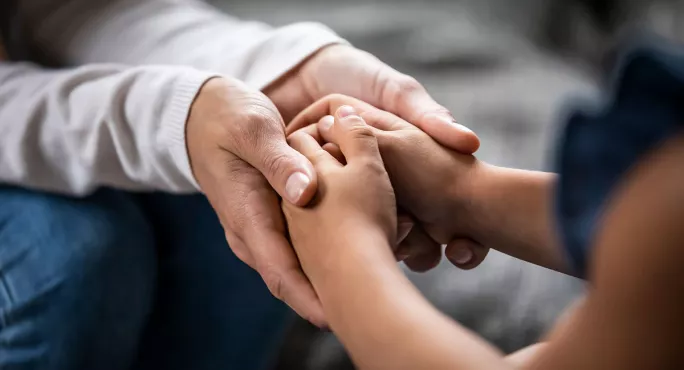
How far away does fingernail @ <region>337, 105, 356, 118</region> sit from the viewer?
0.56 metres

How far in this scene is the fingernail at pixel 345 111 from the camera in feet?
1.84

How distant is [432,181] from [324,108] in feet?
0.42

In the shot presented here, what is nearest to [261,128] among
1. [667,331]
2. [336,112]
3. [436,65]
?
[336,112]

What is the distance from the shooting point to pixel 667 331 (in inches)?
10.3

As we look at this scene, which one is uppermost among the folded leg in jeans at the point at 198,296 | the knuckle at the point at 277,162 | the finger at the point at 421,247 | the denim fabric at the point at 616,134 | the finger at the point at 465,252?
the denim fabric at the point at 616,134

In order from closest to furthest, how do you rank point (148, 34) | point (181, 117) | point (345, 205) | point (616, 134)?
1. point (616, 134)
2. point (345, 205)
3. point (181, 117)
4. point (148, 34)

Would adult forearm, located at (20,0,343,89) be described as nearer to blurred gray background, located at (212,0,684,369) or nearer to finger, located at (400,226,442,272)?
finger, located at (400,226,442,272)

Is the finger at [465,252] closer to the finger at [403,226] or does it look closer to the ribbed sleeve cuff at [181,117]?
the finger at [403,226]

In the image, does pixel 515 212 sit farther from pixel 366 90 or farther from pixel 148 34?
pixel 148 34

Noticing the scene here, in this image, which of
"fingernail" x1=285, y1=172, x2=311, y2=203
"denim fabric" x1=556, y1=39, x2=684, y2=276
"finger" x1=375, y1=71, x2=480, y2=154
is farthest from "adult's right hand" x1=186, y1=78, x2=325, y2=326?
"denim fabric" x1=556, y1=39, x2=684, y2=276

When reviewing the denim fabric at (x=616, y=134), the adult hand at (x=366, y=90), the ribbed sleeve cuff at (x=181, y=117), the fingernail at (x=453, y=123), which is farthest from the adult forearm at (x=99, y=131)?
the denim fabric at (x=616, y=134)

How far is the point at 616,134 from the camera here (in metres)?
0.28

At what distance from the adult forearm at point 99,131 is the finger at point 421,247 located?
20 cm

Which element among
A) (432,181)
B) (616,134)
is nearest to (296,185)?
(432,181)
